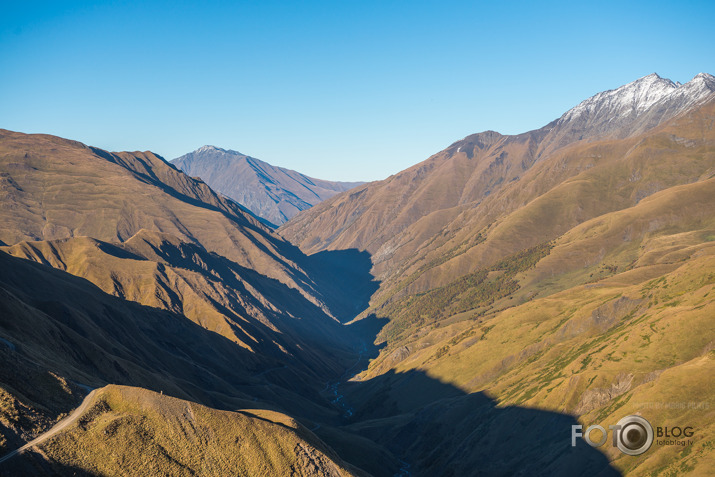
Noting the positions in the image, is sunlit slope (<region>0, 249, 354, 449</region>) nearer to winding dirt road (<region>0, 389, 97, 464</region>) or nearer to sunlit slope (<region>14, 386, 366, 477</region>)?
winding dirt road (<region>0, 389, 97, 464</region>)

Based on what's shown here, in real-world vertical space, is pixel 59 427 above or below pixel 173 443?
above

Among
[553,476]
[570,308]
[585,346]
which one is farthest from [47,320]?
[570,308]

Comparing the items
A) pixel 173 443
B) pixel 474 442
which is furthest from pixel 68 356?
pixel 474 442

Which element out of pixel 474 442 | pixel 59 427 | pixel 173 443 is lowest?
pixel 474 442

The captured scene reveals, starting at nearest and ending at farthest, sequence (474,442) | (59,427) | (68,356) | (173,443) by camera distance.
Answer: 1. (59,427)
2. (173,443)
3. (68,356)
4. (474,442)

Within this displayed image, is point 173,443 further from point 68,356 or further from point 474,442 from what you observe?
point 474,442

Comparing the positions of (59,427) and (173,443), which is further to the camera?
(173,443)
